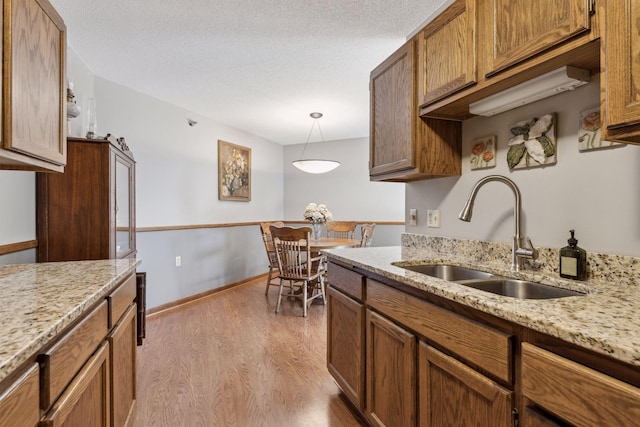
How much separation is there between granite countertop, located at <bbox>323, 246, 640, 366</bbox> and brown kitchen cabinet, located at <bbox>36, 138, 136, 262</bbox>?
164cm

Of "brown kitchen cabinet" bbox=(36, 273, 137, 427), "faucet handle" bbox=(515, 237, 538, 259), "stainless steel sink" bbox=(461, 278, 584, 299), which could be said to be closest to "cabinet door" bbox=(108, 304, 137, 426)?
"brown kitchen cabinet" bbox=(36, 273, 137, 427)

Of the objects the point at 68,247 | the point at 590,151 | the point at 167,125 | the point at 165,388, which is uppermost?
the point at 167,125

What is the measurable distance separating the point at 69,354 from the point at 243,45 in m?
2.23

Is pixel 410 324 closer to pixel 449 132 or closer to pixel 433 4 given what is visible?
pixel 449 132

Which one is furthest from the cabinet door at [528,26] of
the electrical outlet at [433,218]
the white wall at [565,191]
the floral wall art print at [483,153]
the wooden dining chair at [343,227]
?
the wooden dining chair at [343,227]

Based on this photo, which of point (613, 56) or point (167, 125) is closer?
point (613, 56)

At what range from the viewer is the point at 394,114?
75.9 inches

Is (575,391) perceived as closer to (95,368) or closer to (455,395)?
(455,395)

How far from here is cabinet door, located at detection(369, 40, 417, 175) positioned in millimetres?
1784

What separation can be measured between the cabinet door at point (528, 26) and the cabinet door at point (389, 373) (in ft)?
3.65

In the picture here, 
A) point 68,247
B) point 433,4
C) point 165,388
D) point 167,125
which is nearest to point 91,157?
point 68,247

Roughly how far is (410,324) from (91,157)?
1969 millimetres

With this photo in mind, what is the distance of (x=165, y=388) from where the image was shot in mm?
2061

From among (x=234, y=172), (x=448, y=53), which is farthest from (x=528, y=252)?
(x=234, y=172)
